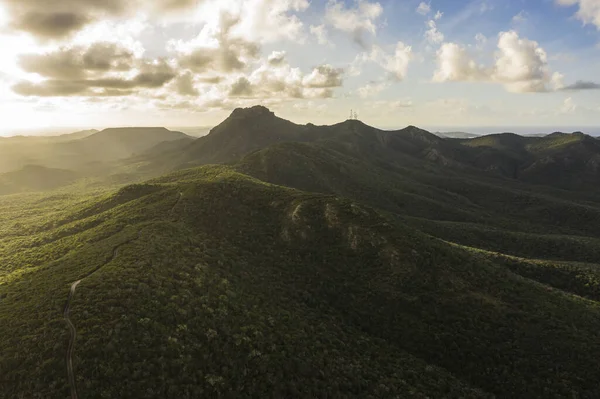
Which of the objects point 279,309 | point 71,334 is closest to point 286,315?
point 279,309

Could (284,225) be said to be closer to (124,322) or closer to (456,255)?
(456,255)

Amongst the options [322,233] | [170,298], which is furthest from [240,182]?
[170,298]

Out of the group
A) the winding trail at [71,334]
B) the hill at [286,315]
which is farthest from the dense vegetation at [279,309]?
the winding trail at [71,334]

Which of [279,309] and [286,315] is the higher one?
[279,309]

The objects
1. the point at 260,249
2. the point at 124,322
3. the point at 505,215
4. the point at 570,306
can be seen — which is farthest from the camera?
the point at 505,215

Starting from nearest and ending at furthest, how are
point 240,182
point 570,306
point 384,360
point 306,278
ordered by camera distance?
point 384,360 → point 570,306 → point 306,278 → point 240,182

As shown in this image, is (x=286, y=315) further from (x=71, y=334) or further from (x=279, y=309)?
(x=71, y=334)

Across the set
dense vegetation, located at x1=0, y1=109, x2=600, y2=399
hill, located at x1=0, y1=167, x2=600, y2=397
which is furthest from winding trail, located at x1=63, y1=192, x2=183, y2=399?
hill, located at x1=0, y1=167, x2=600, y2=397

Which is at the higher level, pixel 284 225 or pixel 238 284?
pixel 284 225
